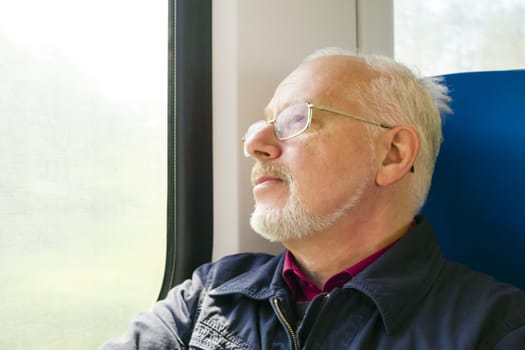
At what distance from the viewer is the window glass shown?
4.76 feet

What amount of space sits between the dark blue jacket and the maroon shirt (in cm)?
3

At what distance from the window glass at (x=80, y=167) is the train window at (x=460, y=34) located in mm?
1147

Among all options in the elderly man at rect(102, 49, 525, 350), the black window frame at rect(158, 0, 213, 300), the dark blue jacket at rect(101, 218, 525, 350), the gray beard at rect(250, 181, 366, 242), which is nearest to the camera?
the dark blue jacket at rect(101, 218, 525, 350)

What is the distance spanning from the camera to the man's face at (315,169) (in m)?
1.34

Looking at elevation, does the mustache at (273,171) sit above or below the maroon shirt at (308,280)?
above

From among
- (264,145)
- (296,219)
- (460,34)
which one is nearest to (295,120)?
(264,145)

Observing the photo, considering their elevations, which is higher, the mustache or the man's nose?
the man's nose

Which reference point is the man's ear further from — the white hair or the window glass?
the window glass

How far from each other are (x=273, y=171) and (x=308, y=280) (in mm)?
323

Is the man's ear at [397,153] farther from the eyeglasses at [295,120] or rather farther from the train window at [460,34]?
the train window at [460,34]

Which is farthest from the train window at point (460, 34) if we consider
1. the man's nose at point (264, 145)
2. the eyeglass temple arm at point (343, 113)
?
the man's nose at point (264, 145)

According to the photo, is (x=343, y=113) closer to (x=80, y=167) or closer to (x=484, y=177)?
(x=484, y=177)

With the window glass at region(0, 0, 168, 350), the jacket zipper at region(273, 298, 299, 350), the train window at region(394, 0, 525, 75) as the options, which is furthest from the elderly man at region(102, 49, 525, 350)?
the train window at region(394, 0, 525, 75)

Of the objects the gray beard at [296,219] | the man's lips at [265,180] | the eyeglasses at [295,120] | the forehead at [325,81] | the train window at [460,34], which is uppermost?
the train window at [460,34]
